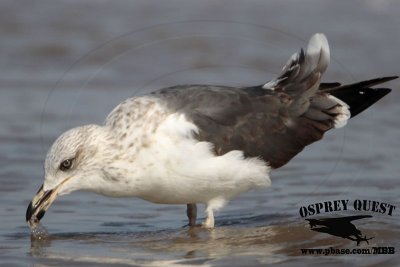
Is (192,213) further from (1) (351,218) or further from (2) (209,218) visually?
(1) (351,218)

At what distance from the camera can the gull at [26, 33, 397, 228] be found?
8.05 metres

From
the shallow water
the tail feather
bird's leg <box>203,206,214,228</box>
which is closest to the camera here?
the shallow water

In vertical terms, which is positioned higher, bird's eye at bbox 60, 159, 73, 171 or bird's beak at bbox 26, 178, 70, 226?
bird's eye at bbox 60, 159, 73, 171

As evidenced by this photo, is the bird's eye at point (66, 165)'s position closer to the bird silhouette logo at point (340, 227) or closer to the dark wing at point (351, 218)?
the bird silhouette logo at point (340, 227)

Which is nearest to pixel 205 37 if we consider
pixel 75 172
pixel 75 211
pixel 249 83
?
pixel 249 83

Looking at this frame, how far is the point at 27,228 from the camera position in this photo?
8.49 metres

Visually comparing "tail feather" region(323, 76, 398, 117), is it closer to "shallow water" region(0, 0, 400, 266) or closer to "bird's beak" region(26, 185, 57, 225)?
"shallow water" region(0, 0, 400, 266)

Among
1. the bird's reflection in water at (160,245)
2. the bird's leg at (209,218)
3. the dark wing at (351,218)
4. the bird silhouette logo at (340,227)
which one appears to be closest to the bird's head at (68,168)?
the bird's reflection in water at (160,245)

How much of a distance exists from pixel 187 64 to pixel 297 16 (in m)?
2.52

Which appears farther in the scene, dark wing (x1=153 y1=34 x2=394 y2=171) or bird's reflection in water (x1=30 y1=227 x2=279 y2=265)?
dark wing (x1=153 y1=34 x2=394 y2=171)

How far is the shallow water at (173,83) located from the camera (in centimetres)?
795

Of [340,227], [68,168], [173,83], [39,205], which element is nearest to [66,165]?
[68,168]

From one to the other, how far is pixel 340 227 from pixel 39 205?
2226 mm

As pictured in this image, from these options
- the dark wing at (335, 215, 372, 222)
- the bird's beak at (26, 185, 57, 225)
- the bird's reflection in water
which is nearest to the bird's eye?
the bird's beak at (26, 185, 57, 225)
